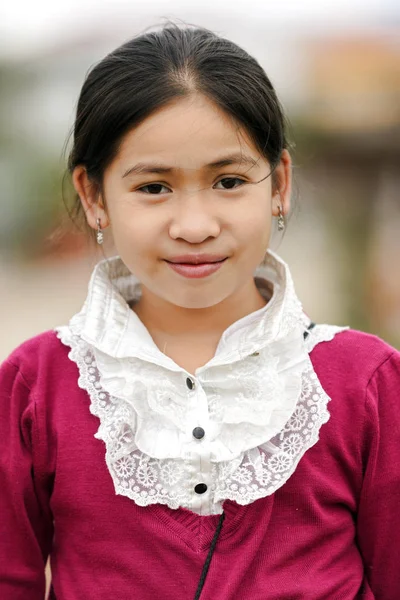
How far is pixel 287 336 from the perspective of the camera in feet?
4.89

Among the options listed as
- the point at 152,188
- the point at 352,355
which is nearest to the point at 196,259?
the point at 152,188

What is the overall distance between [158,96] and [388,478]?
0.75 meters

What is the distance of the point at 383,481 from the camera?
145 cm

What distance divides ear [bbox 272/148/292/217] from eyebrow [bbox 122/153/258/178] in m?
Result: 0.15

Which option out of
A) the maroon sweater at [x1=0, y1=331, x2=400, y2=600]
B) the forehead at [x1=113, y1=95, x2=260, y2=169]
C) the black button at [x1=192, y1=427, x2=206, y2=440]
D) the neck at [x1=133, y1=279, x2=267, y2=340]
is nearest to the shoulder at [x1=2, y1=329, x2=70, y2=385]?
the maroon sweater at [x1=0, y1=331, x2=400, y2=600]

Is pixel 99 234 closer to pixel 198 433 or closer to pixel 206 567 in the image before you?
pixel 198 433

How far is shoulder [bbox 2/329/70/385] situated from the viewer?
4.99ft

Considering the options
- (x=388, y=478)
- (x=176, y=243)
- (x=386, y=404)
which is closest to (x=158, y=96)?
(x=176, y=243)

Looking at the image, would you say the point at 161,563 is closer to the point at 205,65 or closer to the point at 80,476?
the point at 80,476

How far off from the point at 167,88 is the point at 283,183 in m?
0.30

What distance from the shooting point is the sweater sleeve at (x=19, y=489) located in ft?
4.86

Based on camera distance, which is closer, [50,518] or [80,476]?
[80,476]

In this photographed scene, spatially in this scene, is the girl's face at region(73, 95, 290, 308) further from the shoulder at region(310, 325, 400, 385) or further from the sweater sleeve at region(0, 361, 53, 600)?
the sweater sleeve at region(0, 361, 53, 600)

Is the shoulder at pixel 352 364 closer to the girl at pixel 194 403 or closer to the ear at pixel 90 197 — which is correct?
the girl at pixel 194 403
